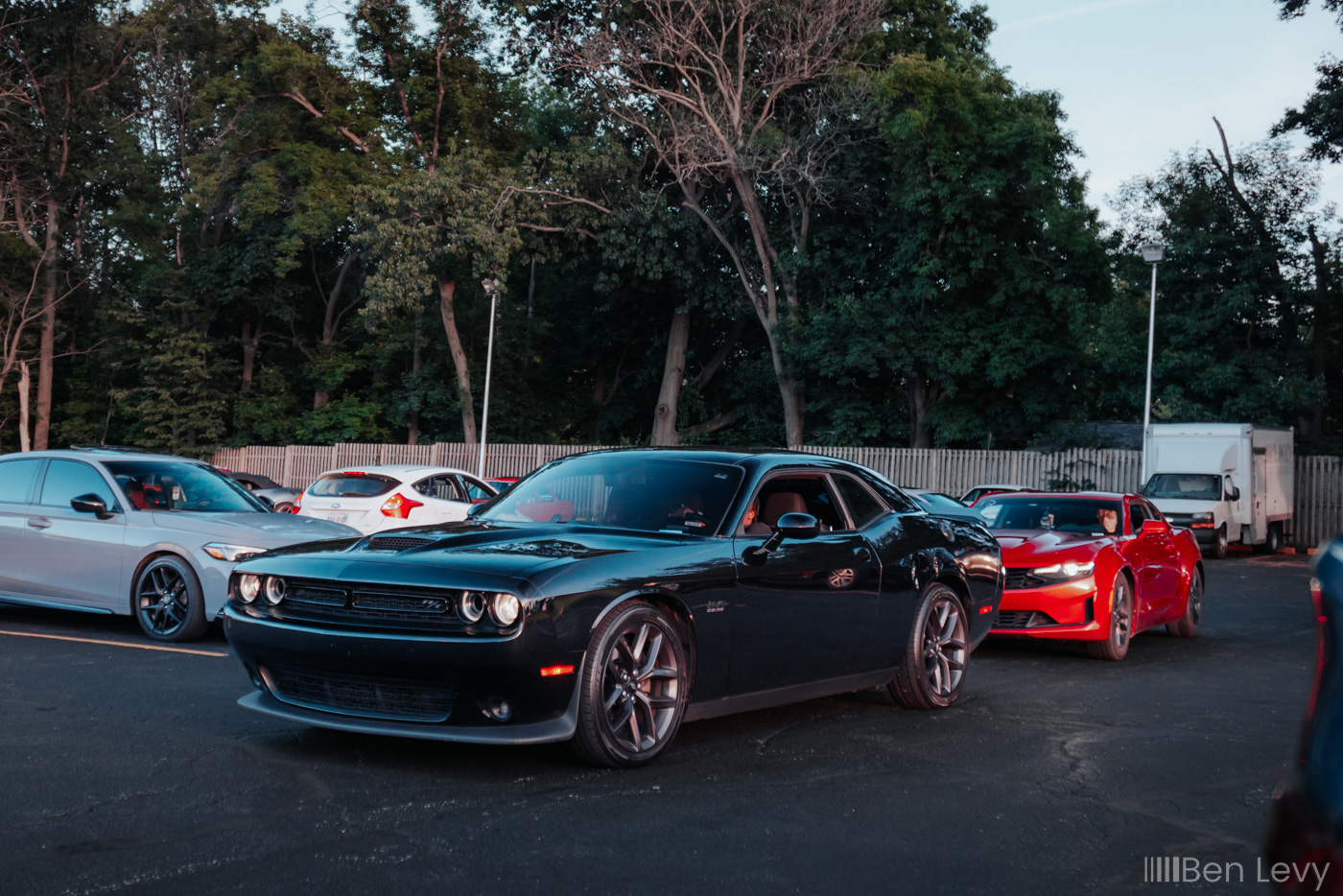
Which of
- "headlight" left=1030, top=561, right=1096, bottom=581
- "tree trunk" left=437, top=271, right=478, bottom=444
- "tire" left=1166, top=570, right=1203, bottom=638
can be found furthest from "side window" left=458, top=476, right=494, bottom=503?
"tree trunk" left=437, top=271, right=478, bottom=444

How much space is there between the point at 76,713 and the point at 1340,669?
6.48 m

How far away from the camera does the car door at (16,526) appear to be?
1077cm

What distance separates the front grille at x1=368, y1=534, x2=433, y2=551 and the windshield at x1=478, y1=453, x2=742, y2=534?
80 cm

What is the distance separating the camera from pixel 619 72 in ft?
116

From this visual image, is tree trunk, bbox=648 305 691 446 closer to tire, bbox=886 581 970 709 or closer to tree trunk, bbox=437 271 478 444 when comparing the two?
tree trunk, bbox=437 271 478 444

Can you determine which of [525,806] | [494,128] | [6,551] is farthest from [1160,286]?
[525,806]

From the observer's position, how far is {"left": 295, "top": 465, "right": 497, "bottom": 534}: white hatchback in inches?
720

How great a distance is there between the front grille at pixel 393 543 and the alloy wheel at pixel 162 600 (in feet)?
14.3

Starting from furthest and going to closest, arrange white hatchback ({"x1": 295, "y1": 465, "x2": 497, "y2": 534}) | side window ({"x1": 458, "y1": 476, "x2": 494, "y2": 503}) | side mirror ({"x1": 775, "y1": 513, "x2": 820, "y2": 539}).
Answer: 1. side window ({"x1": 458, "y1": 476, "x2": 494, "y2": 503})
2. white hatchback ({"x1": 295, "y1": 465, "x2": 497, "y2": 534})
3. side mirror ({"x1": 775, "y1": 513, "x2": 820, "y2": 539})

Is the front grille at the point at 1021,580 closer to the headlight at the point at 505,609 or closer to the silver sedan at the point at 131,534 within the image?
the silver sedan at the point at 131,534

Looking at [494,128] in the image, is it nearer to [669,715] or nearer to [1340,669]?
[669,715]

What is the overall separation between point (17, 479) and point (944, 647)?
811cm

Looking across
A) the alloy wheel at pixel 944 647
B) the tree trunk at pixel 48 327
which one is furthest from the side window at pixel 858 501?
the tree trunk at pixel 48 327

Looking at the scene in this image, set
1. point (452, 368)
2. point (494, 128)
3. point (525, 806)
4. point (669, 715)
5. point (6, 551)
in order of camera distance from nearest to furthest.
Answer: point (525, 806) → point (669, 715) → point (6, 551) → point (494, 128) → point (452, 368)
